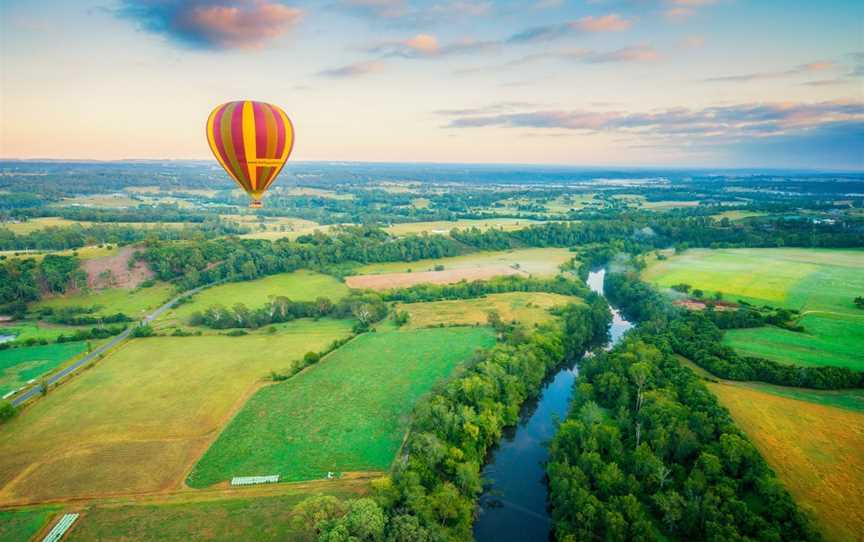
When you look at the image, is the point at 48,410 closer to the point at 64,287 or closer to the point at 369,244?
the point at 64,287

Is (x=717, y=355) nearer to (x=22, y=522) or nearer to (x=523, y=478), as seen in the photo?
(x=523, y=478)

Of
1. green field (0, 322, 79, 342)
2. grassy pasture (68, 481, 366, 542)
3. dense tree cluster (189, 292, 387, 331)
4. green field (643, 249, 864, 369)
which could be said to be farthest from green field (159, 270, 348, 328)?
green field (643, 249, 864, 369)

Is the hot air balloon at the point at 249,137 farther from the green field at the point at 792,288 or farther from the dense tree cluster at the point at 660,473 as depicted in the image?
the green field at the point at 792,288

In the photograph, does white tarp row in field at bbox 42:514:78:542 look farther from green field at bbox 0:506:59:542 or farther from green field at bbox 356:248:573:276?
green field at bbox 356:248:573:276

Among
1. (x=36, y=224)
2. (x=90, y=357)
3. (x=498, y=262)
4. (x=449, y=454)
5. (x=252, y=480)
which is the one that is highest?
(x=36, y=224)

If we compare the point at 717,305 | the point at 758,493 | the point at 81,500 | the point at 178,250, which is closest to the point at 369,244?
the point at 178,250

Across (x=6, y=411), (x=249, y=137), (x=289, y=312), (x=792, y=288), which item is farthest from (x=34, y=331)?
(x=792, y=288)

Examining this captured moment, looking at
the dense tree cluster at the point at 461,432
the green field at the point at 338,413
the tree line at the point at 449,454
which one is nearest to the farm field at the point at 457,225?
the green field at the point at 338,413
